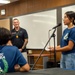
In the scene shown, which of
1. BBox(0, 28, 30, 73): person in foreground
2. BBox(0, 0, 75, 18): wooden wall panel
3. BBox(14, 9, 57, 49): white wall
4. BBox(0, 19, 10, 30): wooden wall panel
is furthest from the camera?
BBox(0, 19, 10, 30): wooden wall panel

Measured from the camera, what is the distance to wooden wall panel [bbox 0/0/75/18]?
6.12 metres

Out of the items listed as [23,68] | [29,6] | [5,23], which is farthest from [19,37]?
[23,68]

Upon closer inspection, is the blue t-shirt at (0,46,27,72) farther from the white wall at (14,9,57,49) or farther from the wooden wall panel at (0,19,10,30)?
the wooden wall panel at (0,19,10,30)

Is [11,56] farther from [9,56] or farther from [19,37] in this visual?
[19,37]

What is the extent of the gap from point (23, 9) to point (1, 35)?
17.7 ft

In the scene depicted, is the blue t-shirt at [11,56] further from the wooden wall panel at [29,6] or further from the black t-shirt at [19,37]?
the wooden wall panel at [29,6]

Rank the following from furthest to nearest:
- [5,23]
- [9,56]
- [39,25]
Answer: [5,23], [39,25], [9,56]

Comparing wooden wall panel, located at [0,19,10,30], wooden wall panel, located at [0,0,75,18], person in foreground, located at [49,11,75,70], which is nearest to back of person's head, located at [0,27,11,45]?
person in foreground, located at [49,11,75,70]

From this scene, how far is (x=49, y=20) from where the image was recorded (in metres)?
6.25

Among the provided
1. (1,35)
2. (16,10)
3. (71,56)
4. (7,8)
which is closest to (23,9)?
(16,10)

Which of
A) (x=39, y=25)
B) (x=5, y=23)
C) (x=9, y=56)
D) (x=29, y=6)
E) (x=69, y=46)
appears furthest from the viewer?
(x=5, y=23)

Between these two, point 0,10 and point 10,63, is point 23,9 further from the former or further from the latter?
point 10,63

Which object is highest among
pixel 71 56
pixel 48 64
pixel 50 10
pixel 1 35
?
pixel 50 10

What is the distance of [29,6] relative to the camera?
282 inches
